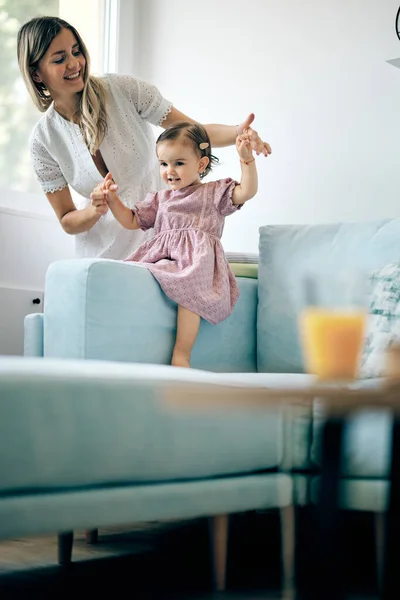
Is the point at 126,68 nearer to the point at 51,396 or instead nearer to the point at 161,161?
the point at 161,161

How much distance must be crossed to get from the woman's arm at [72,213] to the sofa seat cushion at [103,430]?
43.2 inches

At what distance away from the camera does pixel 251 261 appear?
8.27 ft

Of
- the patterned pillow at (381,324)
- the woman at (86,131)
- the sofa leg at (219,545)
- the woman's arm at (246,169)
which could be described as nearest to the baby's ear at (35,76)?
the woman at (86,131)

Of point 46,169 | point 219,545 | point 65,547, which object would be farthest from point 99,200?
point 219,545

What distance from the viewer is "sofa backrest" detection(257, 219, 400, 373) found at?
2191 mm

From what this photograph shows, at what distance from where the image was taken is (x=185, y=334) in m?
2.09

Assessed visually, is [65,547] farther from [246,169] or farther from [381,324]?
[246,169]

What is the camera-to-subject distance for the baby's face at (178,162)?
88.5 inches

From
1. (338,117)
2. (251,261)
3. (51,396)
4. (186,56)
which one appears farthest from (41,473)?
(186,56)

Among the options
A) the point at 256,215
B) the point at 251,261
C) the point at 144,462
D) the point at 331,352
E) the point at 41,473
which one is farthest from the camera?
the point at 256,215

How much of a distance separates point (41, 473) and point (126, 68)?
8.46 ft

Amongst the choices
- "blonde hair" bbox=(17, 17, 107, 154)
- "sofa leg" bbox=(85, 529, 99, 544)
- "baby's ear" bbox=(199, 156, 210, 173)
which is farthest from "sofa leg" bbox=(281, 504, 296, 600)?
"blonde hair" bbox=(17, 17, 107, 154)

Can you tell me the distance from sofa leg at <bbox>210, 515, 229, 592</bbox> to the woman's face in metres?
1.50

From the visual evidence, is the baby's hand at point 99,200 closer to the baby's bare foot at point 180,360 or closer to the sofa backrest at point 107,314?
the sofa backrest at point 107,314
